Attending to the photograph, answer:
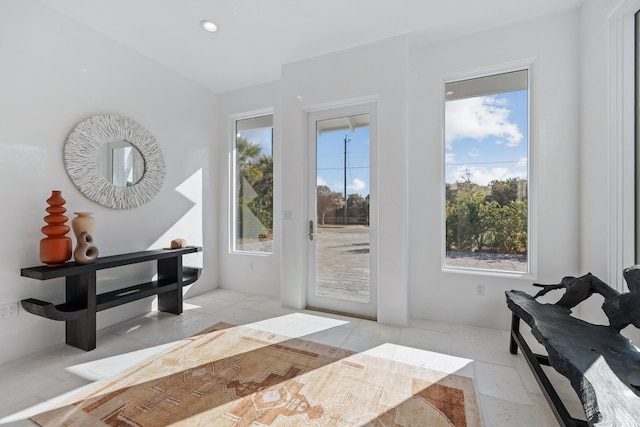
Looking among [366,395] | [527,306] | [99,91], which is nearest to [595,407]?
[527,306]

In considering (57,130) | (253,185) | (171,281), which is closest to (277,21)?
(253,185)

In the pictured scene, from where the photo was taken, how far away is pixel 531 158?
2.66m

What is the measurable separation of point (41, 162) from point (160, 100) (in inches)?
55.0

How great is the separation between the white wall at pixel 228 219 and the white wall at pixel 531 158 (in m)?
1.75

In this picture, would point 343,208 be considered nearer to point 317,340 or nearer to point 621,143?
point 317,340

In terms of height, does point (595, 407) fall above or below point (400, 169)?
below

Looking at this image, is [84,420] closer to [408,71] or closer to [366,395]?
[366,395]

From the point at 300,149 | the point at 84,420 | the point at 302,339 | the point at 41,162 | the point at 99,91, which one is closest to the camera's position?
the point at 84,420

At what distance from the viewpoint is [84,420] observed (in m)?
1.56

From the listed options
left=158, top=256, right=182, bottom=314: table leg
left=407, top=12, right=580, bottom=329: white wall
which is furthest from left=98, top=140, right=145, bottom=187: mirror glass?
left=407, top=12, right=580, bottom=329: white wall

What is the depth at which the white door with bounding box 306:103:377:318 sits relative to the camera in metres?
3.08

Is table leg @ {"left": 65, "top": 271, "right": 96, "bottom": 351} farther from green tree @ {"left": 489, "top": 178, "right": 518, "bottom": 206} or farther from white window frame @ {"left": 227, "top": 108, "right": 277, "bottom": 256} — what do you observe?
→ green tree @ {"left": 489, "top": 178, "right": 518, "bottom": 206}

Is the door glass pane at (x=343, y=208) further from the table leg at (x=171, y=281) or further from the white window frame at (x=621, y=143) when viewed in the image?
the white window frame at (x=621, y=143)

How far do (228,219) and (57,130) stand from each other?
82.3 inches
